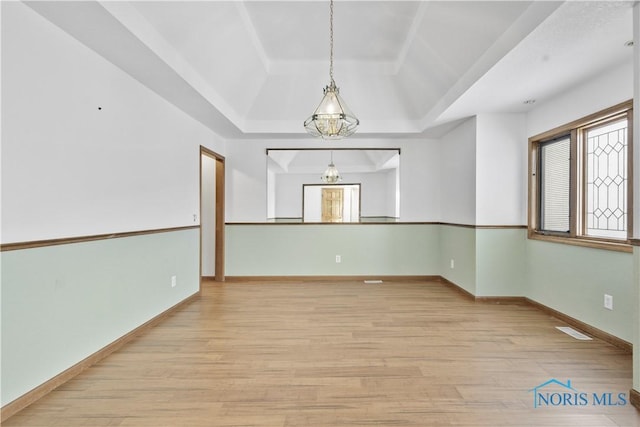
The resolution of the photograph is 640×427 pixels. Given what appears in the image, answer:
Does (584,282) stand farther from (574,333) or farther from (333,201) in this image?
(333,201)

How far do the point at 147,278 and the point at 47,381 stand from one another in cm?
125

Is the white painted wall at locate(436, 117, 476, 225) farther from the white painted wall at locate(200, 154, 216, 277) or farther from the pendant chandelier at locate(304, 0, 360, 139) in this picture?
the white painted wall at locate(200, 154, 216, 277)

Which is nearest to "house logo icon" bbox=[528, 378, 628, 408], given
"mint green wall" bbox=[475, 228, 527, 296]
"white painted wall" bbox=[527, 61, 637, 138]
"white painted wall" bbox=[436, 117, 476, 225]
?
"mint green wall" bbox=[475, 228, 527, 296]

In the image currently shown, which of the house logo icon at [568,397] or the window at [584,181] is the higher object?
the window at [584,181]

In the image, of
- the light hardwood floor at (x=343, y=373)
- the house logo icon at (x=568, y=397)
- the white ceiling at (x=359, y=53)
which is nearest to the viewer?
the light hardwood floor at (x=343, y=373)

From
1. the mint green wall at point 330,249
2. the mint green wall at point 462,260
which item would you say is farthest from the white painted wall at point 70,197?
the mint green wall at point 462,260

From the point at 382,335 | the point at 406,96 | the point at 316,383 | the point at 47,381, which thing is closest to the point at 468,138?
the point at 406,96

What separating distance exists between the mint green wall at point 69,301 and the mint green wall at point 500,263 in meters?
3.88

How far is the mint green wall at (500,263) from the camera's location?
167 inches

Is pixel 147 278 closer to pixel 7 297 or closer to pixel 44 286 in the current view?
pixel 44 286

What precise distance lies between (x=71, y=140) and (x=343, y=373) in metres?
2.56

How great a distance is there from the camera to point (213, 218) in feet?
18.1

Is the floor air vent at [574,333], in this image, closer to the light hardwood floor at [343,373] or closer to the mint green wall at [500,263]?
the light hardwood floor at [343,373]

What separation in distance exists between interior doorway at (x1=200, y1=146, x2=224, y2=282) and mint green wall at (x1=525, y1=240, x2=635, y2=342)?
4.51m
